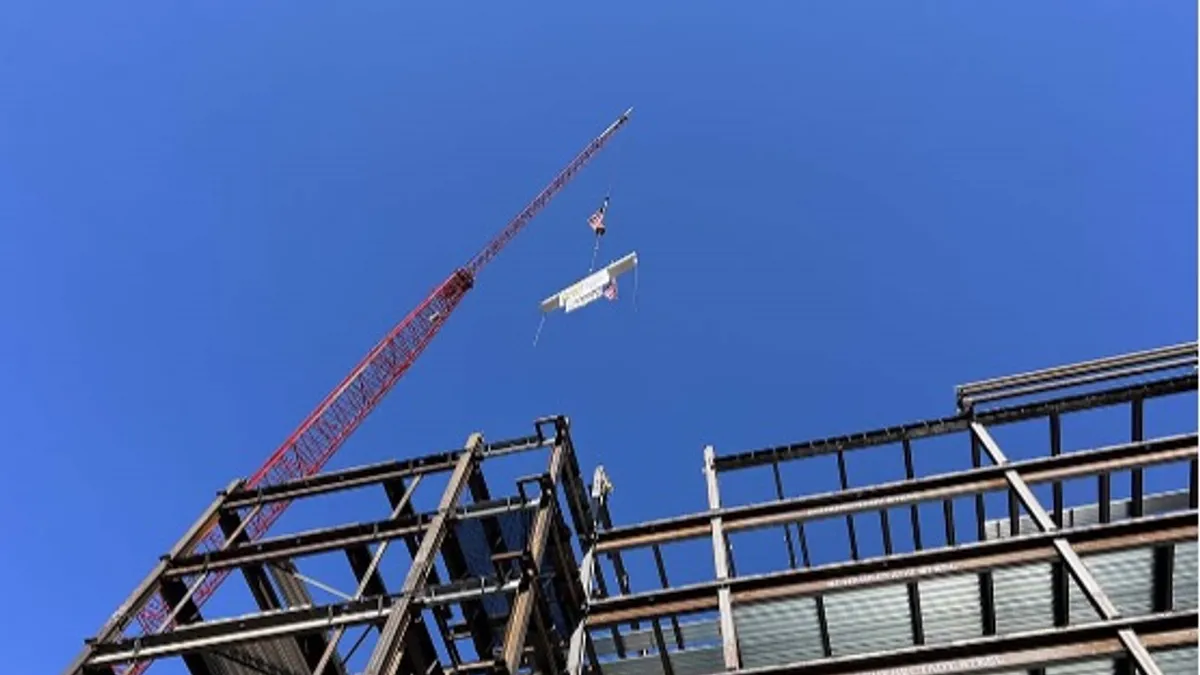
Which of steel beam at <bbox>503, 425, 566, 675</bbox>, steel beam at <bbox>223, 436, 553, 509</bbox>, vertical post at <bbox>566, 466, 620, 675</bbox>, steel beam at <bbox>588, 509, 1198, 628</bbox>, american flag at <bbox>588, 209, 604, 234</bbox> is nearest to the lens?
steel beam at <bbox>503, 425, 566, 675</bbox>

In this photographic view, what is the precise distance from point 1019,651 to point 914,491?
214 inches

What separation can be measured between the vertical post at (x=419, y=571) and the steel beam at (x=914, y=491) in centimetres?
320

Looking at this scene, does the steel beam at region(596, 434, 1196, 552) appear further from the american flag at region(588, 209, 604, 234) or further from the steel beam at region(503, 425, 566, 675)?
the american flag at region(588, 209, 604, 234)

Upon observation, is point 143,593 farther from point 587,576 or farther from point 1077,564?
point 1077,564

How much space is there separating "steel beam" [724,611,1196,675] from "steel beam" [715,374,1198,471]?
28.1 feet

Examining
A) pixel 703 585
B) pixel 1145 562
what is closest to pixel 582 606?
pixel 703 585

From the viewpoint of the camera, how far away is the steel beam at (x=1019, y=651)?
12.3 metres

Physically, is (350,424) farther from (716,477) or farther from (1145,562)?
(1145,562)

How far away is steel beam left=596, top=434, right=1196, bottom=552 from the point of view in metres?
17.2

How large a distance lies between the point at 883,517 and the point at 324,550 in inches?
448

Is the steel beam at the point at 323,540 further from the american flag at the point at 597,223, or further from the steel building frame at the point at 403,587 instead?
the american flag at the point at 597,223

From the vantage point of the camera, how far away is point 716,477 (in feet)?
69.4

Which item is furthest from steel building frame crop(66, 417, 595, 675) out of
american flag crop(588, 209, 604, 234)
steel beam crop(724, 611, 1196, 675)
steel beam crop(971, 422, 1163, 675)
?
american flag crop(588, 209, 604, 234)

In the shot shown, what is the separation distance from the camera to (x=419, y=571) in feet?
48.9
